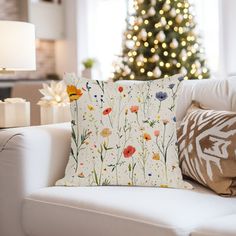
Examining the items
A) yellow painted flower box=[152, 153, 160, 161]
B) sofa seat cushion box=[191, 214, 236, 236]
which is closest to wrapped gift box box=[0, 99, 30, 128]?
yellow painted flower box=[152, 153, 160, 161]

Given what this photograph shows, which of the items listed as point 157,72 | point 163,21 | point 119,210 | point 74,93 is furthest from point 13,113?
point 163,21

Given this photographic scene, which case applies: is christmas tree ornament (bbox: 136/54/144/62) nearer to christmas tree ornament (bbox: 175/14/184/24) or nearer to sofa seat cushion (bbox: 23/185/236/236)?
christmas tree ornament (bbox: 175/14/184/24)

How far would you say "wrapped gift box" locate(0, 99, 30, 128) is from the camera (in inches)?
105

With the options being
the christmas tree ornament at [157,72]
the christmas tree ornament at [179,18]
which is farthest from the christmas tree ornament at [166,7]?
the christmas tree ornament at [157,72]

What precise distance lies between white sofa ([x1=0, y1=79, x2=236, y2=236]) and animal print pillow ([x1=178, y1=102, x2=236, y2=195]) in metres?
0.06

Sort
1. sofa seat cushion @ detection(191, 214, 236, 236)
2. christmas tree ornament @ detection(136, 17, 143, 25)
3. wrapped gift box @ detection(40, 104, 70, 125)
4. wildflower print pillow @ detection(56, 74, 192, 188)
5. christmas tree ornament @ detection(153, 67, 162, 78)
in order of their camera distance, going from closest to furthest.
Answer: sofa seat cushion @ detection(191, 214, 236, 236), wildflower print pillow @ detection(56, 74, 192, 188), wrapped gift box @ detection(40, 104, 70, 125), christmas tree ornament @ detection(153, 67, 162, 78), christmas tree ornament @ detection(136, 17, 143, 25)

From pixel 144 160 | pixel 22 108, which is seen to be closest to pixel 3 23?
pixel 22 108

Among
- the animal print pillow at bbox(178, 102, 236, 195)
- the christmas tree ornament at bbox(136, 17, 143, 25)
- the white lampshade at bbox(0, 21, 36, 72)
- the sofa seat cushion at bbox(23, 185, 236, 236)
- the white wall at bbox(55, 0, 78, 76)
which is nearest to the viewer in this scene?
the sofa seat cushion at bbox(23, 185, 236, 236)

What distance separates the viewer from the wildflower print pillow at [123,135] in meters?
2.10

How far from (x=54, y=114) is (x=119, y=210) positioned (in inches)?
45.1

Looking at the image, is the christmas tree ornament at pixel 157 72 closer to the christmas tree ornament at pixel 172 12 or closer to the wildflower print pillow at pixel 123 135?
the christmas tree ornament at pixel 172 12

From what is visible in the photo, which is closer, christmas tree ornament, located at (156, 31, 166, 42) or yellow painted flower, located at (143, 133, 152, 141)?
yellow painted flower, located at (143, 133, 152, 141)

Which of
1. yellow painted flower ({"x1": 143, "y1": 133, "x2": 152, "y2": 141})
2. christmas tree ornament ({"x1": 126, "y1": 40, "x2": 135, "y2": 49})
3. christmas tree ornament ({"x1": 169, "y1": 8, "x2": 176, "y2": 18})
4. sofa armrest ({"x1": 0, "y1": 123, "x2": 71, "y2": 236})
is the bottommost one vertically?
sofa armrest ({"x1": 0, "y1": 123, "x2": 71, "y2": 236})

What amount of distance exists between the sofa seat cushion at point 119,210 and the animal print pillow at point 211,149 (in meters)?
0.06
